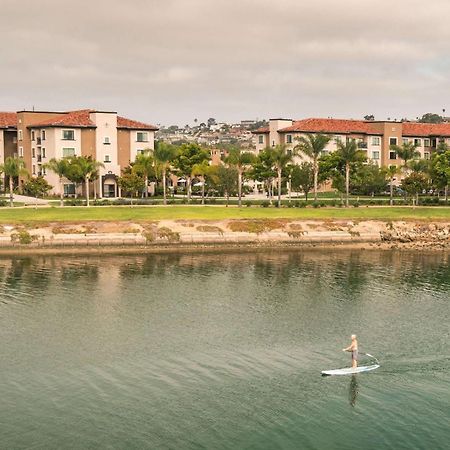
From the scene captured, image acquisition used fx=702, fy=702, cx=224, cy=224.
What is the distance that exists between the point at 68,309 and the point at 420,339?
26.1 meters

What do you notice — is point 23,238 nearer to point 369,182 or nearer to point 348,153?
point 348,153

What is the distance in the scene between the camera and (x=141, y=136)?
467ft

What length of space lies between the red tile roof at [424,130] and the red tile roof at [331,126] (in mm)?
9546

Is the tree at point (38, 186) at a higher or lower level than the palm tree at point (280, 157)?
lower

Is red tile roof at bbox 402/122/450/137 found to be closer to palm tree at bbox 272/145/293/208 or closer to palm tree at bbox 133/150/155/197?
palm tree at bbox 272/145/293/208

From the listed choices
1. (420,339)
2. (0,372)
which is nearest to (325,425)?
(420,339)

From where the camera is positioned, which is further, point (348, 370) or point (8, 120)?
point (8, 120)

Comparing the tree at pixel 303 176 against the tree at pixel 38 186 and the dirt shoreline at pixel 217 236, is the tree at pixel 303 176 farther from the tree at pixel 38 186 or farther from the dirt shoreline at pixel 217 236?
A: the tree at pixel 38 186

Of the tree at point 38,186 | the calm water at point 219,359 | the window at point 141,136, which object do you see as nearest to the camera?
the calm water at point 219,359

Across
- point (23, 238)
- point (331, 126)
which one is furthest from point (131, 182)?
point (331, 126)

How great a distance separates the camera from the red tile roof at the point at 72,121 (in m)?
134

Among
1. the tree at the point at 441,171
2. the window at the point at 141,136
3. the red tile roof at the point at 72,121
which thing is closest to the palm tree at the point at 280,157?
the tree at the point at 441,171

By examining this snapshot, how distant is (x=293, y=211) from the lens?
102875mm

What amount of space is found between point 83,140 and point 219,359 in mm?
A: 101040
